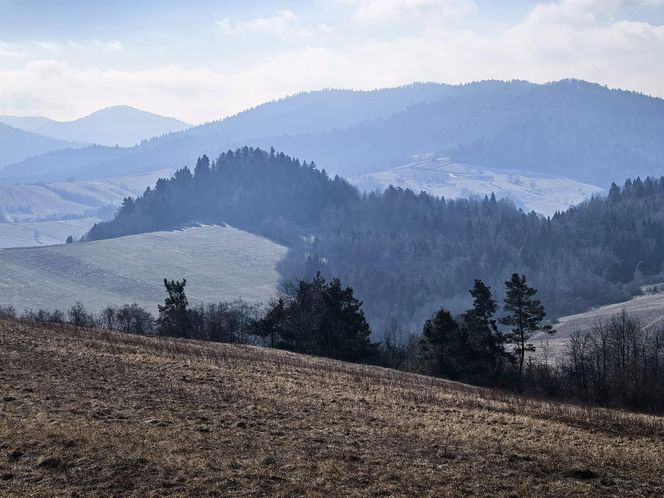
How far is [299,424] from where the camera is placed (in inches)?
993

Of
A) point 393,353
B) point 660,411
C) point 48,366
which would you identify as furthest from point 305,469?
point 393,353

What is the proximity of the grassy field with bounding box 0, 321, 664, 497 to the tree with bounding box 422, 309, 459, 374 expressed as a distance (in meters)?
35.0

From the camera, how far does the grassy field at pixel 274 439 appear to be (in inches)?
726

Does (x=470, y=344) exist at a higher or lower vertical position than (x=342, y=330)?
lower

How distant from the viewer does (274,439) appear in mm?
22844

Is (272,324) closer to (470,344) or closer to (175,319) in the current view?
(175,319)

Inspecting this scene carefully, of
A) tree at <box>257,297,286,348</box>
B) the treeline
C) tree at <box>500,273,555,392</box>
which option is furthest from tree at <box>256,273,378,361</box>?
tree at <box>500,273,555,392</box>

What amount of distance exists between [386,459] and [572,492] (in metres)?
5.41

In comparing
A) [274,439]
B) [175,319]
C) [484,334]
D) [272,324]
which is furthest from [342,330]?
[274,439]

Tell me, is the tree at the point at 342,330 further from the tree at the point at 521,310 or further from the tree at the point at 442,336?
the tree at the point at 521,310

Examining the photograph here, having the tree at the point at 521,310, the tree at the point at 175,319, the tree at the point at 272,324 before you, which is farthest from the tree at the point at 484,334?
the tree at the point at 175,319

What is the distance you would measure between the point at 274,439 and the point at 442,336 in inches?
1986

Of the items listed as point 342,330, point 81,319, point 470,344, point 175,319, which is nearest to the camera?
point 470,344

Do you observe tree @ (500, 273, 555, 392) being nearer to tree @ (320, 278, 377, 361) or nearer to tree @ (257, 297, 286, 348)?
tree @ (320, 278, 377, 361)
